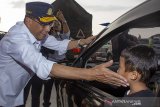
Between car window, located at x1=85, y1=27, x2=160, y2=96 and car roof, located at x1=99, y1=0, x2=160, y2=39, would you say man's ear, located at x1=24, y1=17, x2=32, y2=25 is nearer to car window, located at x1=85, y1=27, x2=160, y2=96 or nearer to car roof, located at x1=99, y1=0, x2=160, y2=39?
car window, located at x1=85, y1=27, x2=160, y2=96

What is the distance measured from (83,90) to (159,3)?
1.18m

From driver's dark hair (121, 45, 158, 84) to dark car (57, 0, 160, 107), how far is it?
9 centimetres

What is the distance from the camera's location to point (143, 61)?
7.91 ft

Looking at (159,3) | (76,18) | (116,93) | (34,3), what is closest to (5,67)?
(34,3)

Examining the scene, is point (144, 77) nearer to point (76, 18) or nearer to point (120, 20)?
point (120, 20)

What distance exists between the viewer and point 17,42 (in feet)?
10.1

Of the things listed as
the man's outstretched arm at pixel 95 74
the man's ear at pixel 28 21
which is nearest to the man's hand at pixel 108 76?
the man's outstretched arm at pixel 95 74

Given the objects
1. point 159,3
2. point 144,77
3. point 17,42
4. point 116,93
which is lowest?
point 116,93

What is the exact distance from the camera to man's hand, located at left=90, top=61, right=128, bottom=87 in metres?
2.38

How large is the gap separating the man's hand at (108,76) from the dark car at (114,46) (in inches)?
4.3

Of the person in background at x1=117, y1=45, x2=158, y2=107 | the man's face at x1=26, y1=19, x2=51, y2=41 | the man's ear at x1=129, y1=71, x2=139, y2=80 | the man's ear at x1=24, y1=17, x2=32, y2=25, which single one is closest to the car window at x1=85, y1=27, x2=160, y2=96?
Answer: the person in background at x1=117, y1=45, x2=158, y2=107

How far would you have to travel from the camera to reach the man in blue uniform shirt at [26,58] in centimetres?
290

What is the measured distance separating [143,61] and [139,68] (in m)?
0.06

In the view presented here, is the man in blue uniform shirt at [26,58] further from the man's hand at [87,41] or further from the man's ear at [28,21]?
the man's hand at [87,41]
